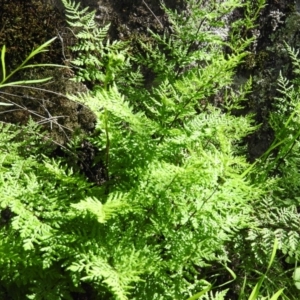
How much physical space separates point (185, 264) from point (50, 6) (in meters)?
1.28

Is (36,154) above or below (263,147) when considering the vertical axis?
below

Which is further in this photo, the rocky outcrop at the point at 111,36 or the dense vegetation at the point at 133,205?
the rocky outcrop at the point at 111,36

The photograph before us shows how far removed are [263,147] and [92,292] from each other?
3.64 ft

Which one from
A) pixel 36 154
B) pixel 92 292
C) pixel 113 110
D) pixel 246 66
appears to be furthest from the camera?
pixel 246 66

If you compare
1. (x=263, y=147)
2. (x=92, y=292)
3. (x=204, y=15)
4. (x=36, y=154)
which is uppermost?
(x=204, y=15)

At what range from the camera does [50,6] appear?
209 centimetres

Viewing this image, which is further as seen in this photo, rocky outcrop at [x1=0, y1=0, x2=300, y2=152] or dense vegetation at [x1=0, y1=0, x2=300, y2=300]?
rocky outcrop at [x1=0, y1=0, x2=300, y2=152]

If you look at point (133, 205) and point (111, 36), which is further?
point (111, 36)

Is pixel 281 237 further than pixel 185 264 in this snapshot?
Yes

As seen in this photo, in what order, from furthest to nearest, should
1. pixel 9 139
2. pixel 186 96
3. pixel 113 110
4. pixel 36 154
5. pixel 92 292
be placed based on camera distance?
pixel 92 292 → pixel 36 154 → pixel 9 139 → pixel 186 96 → pixel 113 110

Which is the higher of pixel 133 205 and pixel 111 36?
pixel 111 36

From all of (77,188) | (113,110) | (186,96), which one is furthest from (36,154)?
(186,96)

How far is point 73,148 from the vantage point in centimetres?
201

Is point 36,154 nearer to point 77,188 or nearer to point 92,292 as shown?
point 77,188
